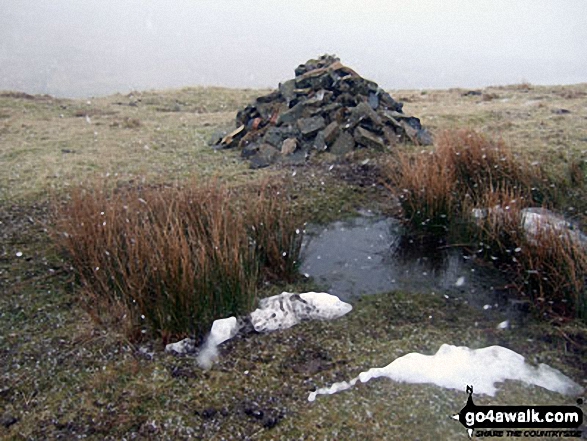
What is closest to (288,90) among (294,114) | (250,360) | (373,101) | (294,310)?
(294,114)

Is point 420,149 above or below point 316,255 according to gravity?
above

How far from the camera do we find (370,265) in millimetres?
4699

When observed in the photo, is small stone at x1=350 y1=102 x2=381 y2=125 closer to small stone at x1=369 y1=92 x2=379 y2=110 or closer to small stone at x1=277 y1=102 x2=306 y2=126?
small stone at x1=369 y1=92 x2=379 y2=110

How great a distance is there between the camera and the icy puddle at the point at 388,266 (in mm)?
4234

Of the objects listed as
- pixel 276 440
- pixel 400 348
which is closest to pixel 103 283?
pixel 276 440

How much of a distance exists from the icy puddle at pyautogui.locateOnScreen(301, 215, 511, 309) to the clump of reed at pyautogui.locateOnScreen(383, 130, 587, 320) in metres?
0.20

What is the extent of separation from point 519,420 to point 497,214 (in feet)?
6.86

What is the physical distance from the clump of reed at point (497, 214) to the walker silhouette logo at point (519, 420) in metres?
1.06

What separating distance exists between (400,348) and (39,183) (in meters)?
5.54

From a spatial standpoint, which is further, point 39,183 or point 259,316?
point 39,183

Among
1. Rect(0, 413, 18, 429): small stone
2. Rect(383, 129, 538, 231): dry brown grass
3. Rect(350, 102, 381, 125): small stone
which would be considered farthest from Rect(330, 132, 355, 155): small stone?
Rect(0, 413, 18, 429): small stone

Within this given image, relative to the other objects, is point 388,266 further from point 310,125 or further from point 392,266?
point 310,125

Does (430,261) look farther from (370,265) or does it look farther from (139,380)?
(139,380)

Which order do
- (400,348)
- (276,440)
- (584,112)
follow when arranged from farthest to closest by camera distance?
1. (584,112)
2. (400,348)
3. (276,440)
